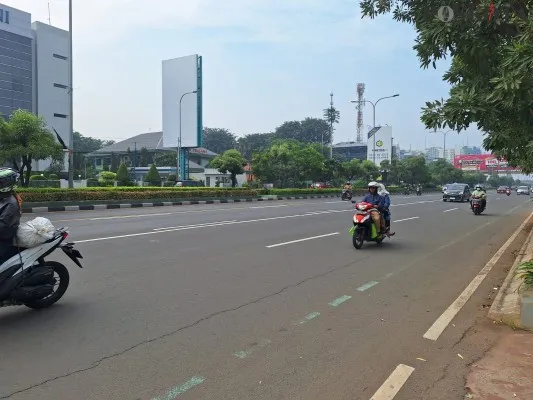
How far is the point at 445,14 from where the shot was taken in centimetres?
657

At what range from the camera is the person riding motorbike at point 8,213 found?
453 centimetres

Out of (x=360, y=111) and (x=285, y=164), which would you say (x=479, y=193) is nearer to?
(x=285, y=164)

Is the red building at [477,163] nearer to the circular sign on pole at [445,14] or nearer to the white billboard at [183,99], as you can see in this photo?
the white billboard at [183,99]

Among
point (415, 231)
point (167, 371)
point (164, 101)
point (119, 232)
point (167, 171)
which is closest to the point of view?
point (167, 371)

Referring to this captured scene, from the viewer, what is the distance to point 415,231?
1345 cm

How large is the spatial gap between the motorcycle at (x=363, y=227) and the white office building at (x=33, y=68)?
67785 mm

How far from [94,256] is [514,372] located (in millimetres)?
6579

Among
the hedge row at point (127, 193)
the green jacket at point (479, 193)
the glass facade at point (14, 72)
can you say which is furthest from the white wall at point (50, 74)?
the green jacket at point (479, 193)

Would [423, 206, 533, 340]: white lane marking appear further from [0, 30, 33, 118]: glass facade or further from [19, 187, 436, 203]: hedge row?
[0, 30, 33, 118]: glass facade

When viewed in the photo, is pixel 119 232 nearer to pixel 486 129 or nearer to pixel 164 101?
pixel 486 129

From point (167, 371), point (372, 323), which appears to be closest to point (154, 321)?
point (167, 371)

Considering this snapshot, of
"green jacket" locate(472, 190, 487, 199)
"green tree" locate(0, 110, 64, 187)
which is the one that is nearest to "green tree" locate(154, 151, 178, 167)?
"green tree" locate(0, 110, 64, 187)

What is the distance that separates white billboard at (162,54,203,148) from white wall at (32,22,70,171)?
1491 inches

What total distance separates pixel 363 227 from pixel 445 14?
466cm
